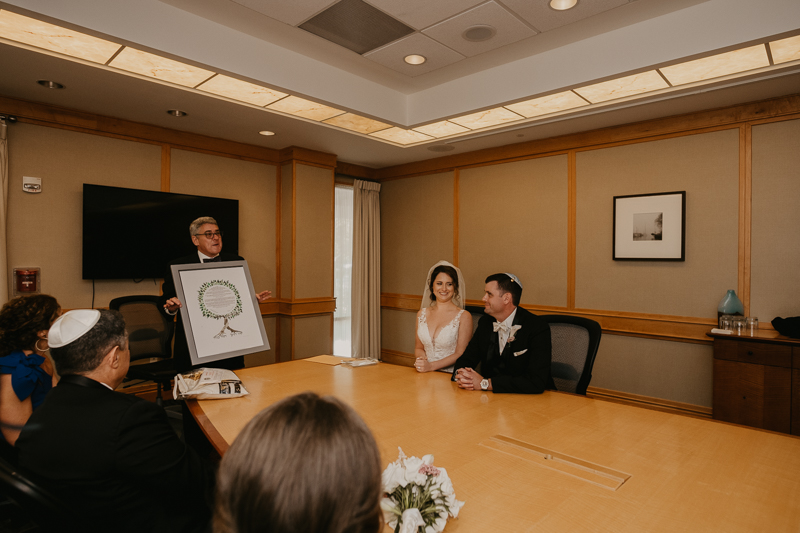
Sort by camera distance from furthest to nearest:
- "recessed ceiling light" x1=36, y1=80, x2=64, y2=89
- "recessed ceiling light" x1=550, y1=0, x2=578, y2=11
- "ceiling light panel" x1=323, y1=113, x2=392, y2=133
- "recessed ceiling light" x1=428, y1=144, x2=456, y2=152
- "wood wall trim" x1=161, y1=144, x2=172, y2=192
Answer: "recessed ceiling light" x1=428, y1=144, x2=456, y2=152
"wood wall trim" x1=161, y1=144, x2=172, y2=192
"ceiling light panel" x1=323, y1=113, x2=392, y2=133
"recessed ceiling light" x1=36, y1=80, x2=64, y2=89
"recessed ceiling light" x1=550, y1=0, x2=578, y2=11

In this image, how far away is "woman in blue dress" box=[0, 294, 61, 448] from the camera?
190 centimetres

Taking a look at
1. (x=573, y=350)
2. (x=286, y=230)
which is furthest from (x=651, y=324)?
(x=286, y=230)

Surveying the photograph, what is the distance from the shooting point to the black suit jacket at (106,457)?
1235 mm

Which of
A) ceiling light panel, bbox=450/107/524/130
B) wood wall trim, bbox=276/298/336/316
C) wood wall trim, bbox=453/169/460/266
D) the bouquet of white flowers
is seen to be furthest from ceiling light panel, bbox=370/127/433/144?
the bouquet of white flowers

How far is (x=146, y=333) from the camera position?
3922 millimetres

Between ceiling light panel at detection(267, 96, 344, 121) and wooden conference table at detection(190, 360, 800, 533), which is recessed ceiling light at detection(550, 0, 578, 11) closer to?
ceiling light panel at detection(267, 96, 344, 121)

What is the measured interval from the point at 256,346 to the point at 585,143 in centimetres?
383

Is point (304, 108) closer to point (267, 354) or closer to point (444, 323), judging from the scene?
point (444, 323)

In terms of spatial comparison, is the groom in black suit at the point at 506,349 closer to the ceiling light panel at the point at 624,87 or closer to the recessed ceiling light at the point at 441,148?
the ceiling light panel at the point at 624,87

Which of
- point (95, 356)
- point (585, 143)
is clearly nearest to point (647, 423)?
point (95, 356)

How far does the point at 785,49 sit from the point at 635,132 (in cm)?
144

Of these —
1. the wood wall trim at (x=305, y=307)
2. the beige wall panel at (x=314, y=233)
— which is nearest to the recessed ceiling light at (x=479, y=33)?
the beige wall panel at (x=314, y=233)

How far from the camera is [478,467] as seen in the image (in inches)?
57.2

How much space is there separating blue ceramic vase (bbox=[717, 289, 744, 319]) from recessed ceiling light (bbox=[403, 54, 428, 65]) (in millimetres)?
3251
